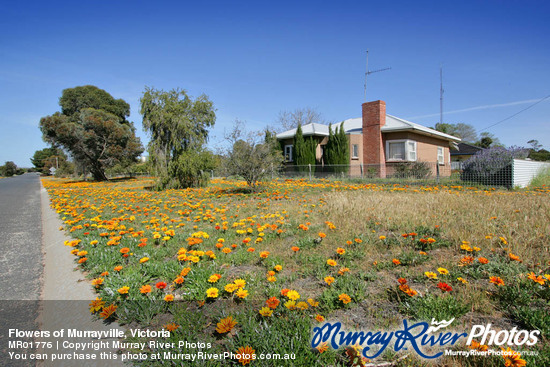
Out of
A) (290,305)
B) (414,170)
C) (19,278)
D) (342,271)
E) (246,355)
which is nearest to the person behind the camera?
(246,355)

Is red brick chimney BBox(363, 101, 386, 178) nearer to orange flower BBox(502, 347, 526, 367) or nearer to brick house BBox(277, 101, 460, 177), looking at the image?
brick house BBox(277, 101, 460, 177)

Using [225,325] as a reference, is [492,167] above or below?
above

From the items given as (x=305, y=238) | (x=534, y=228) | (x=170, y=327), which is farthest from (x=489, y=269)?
(x=170, y=327)

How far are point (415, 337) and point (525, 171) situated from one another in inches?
573

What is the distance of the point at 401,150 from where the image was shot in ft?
68.0

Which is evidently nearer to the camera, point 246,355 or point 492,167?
point 246,355

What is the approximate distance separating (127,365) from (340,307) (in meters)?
1.57

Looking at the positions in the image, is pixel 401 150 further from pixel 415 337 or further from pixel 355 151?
pixel 415 337

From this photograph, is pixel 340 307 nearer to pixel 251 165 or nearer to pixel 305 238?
pixel 305 238

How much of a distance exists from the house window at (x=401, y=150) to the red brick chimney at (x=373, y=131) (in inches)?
21.1

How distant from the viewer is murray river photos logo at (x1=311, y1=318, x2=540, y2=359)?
5.84ft

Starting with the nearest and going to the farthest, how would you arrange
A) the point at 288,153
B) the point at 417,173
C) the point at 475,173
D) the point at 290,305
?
1. the point at 290,305
2. the point at 475,173
3. the point at 417,173
4. the point at 288,153

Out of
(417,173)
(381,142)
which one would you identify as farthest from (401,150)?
(417,173)

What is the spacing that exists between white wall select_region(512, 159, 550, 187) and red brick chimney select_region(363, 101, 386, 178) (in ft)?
28.2
